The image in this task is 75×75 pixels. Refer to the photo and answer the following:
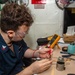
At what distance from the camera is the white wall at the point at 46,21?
2258 mm

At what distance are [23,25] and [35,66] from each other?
0.31 meters

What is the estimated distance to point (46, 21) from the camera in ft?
7.63

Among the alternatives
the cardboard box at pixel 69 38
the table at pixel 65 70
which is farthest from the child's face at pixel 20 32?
the cardboard box at pixel 69 38

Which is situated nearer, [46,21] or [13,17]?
[13,17]

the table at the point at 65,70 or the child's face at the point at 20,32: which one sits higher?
the child's face at the point at 20,32

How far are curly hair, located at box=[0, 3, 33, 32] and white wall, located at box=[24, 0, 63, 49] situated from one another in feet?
3.24

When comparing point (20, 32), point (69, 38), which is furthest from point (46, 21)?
point (20, 32)

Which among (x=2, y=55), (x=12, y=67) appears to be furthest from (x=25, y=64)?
(x=2, y=55)

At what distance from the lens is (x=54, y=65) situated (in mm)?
1369

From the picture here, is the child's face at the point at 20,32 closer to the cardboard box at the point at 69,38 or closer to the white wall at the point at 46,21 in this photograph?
the cardboard box at the point at 69,38

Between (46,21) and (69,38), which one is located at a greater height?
(46,21)

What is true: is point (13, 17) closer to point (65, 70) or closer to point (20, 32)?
point (20, 32)

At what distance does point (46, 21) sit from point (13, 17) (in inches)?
46.1

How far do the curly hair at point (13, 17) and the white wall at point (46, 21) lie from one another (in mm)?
989
